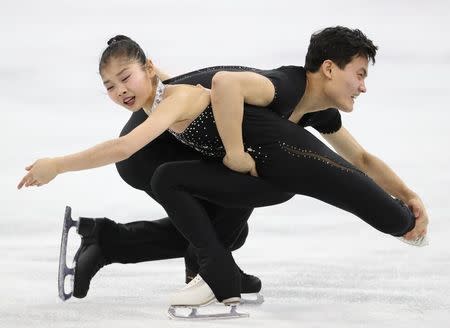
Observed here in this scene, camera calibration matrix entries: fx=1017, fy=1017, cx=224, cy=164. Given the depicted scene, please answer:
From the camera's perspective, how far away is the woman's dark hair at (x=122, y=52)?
12.5ft

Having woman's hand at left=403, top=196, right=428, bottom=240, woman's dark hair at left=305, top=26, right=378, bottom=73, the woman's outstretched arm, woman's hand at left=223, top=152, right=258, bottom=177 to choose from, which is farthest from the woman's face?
woman's hand at left=403, top=196, right=428, bottom=240

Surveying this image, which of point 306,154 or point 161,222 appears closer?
point 306,154

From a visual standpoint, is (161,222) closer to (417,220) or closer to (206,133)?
(206,133)

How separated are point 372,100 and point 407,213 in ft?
15.1

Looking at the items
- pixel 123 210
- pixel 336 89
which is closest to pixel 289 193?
pixel 336 89

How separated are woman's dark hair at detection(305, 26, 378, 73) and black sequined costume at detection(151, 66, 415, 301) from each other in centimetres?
17

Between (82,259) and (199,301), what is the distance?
0.59 meters

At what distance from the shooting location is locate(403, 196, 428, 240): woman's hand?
162 inches

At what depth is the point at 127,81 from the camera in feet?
12.4

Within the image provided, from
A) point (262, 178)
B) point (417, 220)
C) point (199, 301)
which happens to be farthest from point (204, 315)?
point (417, 220)

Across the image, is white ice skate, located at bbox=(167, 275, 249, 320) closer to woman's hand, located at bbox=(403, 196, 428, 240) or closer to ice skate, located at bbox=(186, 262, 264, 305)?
ice skate, located at bbox=(186, 262, 264, 305)

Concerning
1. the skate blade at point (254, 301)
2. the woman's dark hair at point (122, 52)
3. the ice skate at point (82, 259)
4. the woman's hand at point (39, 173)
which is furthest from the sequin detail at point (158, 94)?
the skate blade at point (254, 301)

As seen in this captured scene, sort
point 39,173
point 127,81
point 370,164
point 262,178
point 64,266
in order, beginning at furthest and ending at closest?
point 370,164, point 64,266, point 262,178, point 127,81, point 39,173

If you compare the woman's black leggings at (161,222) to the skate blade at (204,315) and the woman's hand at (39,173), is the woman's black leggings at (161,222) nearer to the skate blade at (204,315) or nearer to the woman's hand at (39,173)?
the skate blade at (204,315)
